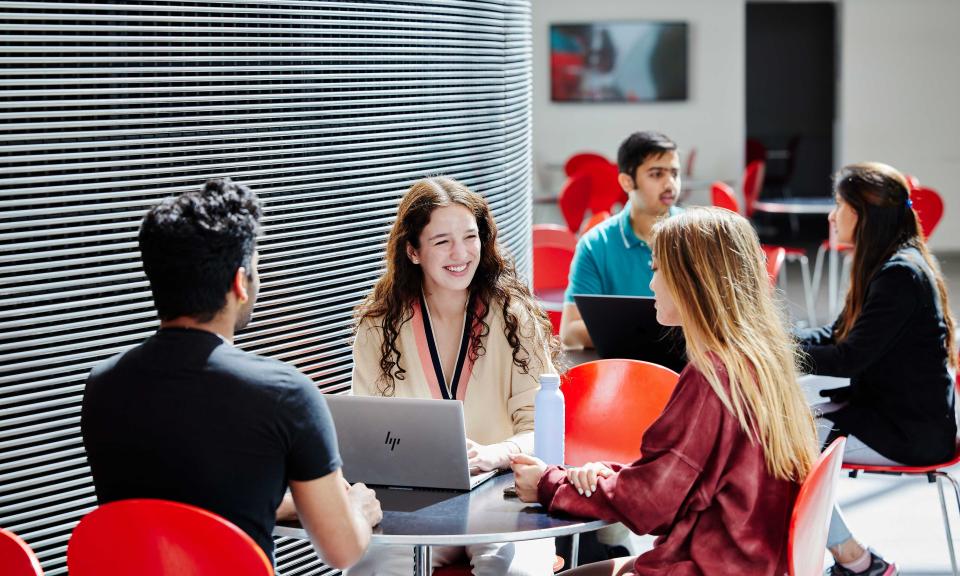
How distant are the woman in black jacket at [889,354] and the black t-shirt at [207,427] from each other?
6.78 feet

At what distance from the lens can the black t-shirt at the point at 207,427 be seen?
5.75 feet

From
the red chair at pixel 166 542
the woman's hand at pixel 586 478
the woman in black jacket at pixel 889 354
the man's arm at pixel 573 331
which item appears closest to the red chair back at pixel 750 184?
the man's arm at pixel 573 331

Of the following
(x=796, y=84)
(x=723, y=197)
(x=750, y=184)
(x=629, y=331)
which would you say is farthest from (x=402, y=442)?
(x=796, y=84)

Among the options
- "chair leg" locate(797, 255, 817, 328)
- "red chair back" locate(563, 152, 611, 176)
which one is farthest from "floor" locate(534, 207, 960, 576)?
"red chair back" locate(563, 152, 611, 176)

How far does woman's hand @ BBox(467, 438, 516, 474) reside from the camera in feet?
7.81

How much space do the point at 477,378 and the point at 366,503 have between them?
0.71m

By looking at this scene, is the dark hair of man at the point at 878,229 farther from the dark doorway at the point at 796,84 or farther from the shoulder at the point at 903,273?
the dark doorway at the point at 796,84

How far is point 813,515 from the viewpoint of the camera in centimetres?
212

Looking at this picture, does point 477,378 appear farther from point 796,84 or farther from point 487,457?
point 796,84

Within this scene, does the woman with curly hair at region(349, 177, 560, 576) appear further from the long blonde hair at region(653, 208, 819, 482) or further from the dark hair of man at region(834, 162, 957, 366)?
the dark hair of man at region(834, 162, 957, 366)

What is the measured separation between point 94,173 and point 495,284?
3.21 feet

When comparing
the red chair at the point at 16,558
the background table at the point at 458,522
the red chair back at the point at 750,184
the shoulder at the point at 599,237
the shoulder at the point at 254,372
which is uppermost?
the shoulder at the point at 254,372

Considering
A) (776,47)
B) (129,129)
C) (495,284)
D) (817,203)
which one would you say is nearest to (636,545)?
(495,284)

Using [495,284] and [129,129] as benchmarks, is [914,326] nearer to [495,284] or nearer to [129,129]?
[495,284]
